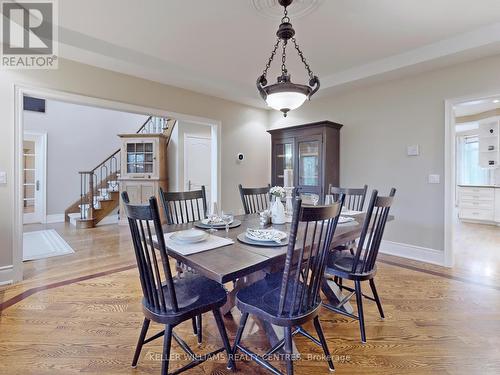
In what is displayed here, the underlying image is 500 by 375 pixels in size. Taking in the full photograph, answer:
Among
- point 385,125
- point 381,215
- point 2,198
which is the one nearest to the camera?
point 381,215

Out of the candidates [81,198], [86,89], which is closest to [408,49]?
[86,89]

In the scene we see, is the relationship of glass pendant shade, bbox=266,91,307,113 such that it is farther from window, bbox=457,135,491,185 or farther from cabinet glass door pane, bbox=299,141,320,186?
window, bbox=457,135,491,185

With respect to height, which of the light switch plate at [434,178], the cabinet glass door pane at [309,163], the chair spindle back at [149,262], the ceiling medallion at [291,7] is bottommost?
the chair spindle back at [149,262]

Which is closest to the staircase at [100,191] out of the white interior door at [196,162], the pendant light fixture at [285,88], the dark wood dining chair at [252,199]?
the white interior door at [196,162]

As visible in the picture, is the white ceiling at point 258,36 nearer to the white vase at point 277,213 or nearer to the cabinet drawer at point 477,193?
the white vase at point 277,213

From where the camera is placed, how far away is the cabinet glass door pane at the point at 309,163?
4.18m

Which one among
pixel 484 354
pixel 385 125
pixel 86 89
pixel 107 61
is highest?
pixel 107 61

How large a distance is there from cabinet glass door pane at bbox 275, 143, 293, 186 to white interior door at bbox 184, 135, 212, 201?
5.94ft

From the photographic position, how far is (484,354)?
67.9 inches

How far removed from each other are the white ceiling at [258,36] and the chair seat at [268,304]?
7.35ft

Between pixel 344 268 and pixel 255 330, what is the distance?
808 millimetres

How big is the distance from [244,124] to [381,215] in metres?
3.38

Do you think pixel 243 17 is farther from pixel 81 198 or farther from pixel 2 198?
pixel 81 198

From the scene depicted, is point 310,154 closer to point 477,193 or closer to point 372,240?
point 372,240
